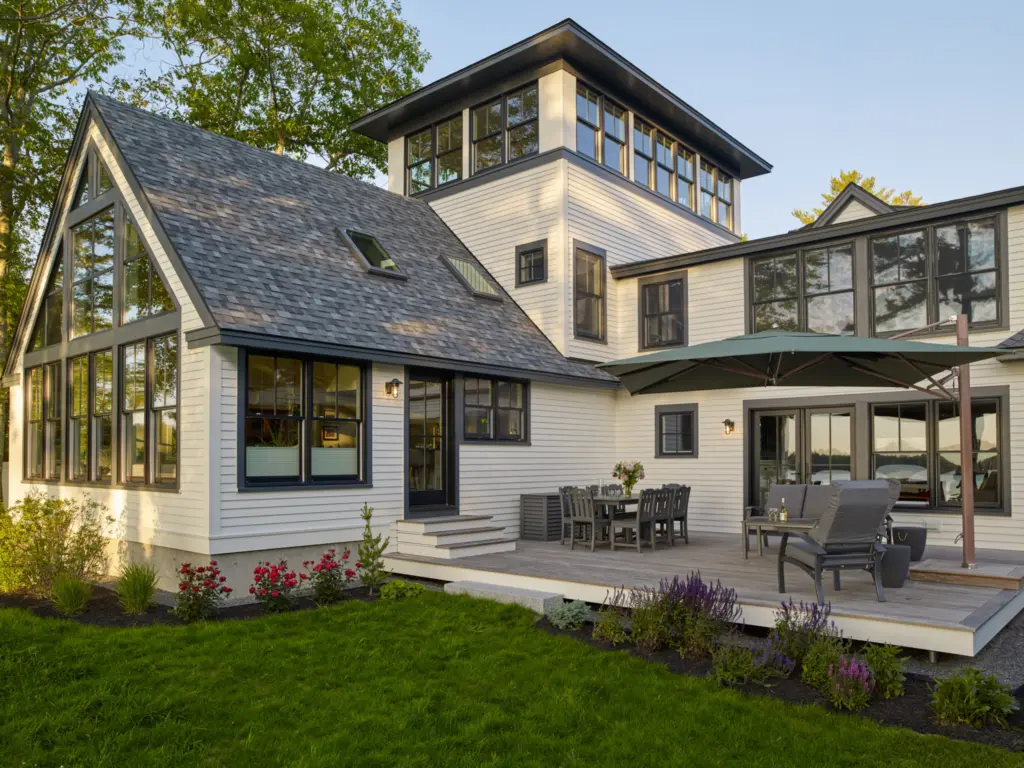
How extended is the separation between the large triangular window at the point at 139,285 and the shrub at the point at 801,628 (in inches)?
297

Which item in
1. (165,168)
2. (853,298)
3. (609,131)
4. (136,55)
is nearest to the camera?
(165,168)

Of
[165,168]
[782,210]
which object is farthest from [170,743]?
[782,210]

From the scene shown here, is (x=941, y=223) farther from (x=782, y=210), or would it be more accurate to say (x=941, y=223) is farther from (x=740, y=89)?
(x=782, y=210)

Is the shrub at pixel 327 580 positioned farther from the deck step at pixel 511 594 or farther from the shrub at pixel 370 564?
the deck step at pixel 511 594

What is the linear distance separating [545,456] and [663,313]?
3506 mm

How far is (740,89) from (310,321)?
1412 centimetres

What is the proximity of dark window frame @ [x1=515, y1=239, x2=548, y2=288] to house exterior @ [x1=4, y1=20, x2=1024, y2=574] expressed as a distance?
6 centimetres

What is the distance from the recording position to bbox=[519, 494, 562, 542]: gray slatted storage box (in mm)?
11430

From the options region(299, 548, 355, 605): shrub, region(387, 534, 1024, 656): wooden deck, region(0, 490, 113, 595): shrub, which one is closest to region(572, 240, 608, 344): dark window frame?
region(387, 534, 1024, 656): wooden deck

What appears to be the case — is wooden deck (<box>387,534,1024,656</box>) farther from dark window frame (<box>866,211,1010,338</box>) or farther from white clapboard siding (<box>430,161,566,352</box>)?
white clapboard siding (<box>430,161,566,352</box>)

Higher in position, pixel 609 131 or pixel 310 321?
pixel 609 131

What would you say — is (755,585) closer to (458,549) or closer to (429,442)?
(458,549)

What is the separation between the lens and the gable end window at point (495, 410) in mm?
11453

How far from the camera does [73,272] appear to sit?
11703 millimetres
